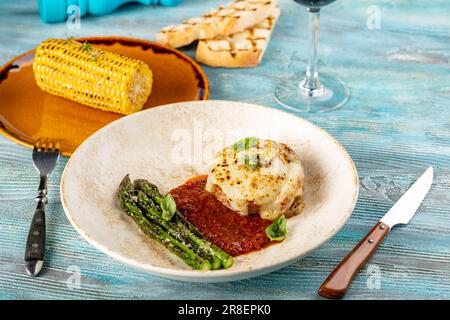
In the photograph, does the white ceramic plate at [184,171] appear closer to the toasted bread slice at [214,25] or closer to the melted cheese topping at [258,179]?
the melted cheese topping at [258,179]

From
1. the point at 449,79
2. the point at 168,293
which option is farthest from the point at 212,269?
the point at 449,79

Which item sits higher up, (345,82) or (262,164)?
(262,164)

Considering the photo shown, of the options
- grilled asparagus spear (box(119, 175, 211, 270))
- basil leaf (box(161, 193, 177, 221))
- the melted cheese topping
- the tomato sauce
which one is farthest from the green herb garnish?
grilled asparagus spear (box(119, 175, 211, 270))

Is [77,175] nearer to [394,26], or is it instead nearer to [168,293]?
[168,293]

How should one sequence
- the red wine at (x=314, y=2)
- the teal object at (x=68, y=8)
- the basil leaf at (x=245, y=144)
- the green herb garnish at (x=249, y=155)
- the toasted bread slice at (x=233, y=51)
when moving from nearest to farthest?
the green herb garnish at (x=249, y=155)
the basil leaf at (x=245, y=144)
the red wine at (x=314, y=2)
the toasted bread slice at (x=233, y=51)
the teal object at (x=68, y=8)

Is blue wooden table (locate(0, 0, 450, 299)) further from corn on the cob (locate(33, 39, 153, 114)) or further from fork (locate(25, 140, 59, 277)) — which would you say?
corn on the cob (locate(33, 39, 153, 114))

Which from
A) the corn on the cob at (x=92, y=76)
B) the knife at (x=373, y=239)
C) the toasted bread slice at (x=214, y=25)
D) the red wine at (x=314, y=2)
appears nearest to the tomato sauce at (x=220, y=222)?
the knife at (x=373, y=239)
